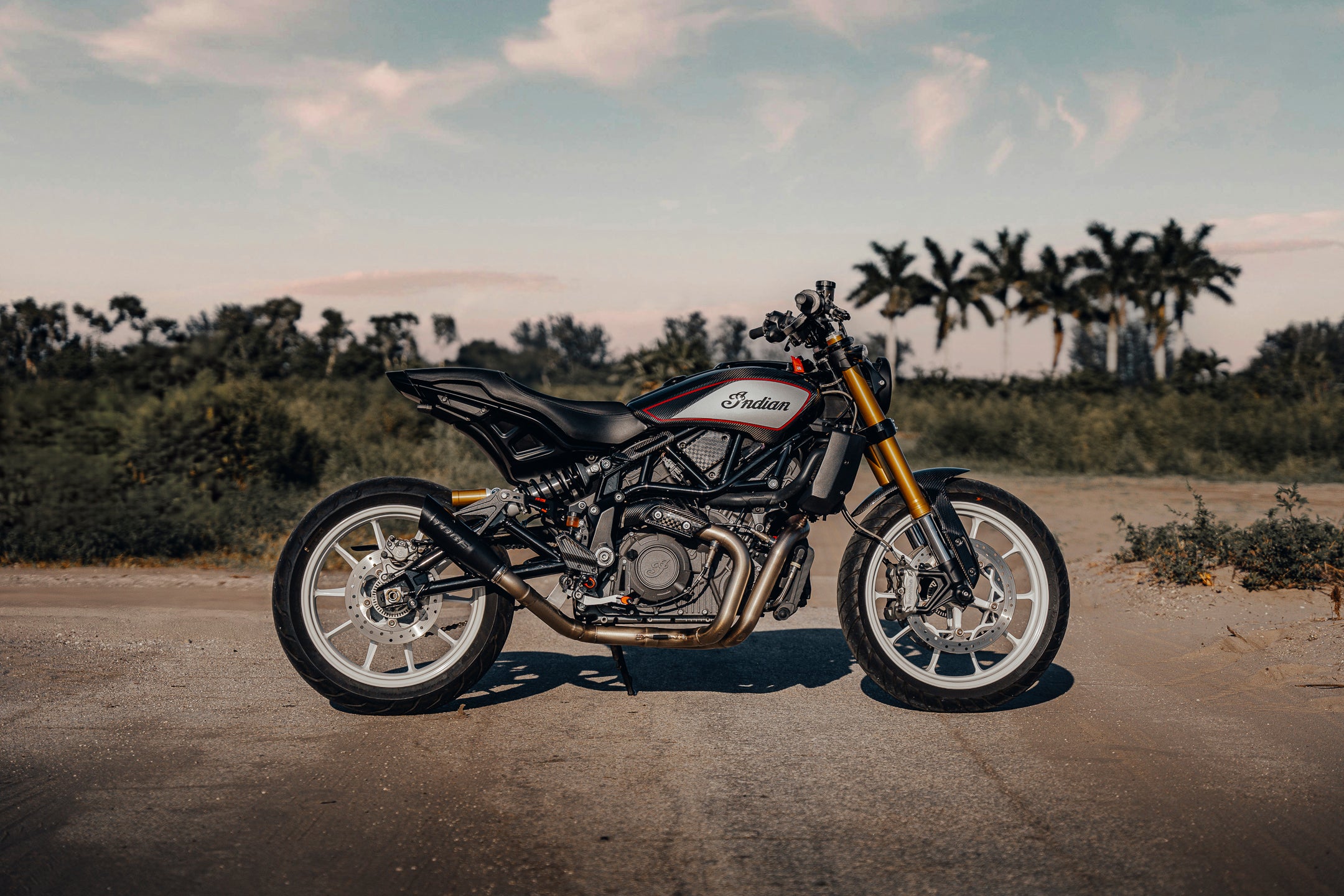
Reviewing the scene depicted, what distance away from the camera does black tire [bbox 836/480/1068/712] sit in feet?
15.1

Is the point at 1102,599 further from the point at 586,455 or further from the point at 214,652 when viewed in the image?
the point at 214,652

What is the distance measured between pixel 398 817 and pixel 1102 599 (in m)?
6.11

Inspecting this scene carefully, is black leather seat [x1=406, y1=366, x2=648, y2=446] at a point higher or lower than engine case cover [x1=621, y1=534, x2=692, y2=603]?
higher

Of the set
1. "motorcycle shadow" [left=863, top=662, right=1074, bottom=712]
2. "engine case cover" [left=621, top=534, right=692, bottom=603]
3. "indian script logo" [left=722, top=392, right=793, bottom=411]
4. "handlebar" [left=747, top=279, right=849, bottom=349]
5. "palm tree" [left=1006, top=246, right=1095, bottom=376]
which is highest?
"palm tree" [left=1006, top=246, right=1095, bottom=376]

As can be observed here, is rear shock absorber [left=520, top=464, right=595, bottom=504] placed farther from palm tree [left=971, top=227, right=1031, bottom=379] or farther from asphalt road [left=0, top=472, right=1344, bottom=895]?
palm tree [left=971, top=227, right=1031, bottom=379]

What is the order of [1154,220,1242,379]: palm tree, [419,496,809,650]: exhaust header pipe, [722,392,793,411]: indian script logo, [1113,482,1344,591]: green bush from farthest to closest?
[1154,220,1242,379]: palm tree → [1113,482,1344,591]: green bush → [722,392,793,411]: indian script logo → [419,496,809,650]: exhaust header pipe

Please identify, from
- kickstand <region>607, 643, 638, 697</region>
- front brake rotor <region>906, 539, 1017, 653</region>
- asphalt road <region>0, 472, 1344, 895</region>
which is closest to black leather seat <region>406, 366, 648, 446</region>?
kickstand <region>607, 643, 638, 697</region>

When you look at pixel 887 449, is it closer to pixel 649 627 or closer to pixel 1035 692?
pixel 649 627

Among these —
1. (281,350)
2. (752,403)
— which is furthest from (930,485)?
(281,350)

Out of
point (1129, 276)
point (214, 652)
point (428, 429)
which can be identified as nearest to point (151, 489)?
point (214, 652)

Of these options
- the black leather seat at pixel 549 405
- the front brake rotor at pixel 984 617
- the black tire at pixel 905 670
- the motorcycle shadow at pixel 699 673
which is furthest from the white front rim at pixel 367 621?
the front brake rotor at pixel 984 617

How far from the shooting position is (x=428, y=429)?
31.1 m

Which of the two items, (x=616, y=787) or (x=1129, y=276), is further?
(x=1129, y=276)

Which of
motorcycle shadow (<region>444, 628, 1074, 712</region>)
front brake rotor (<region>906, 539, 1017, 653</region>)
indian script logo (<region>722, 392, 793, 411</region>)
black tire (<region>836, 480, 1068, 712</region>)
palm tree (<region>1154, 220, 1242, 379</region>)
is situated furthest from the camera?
palm tree (<region>1154, 220, 1242, 379</region>)
